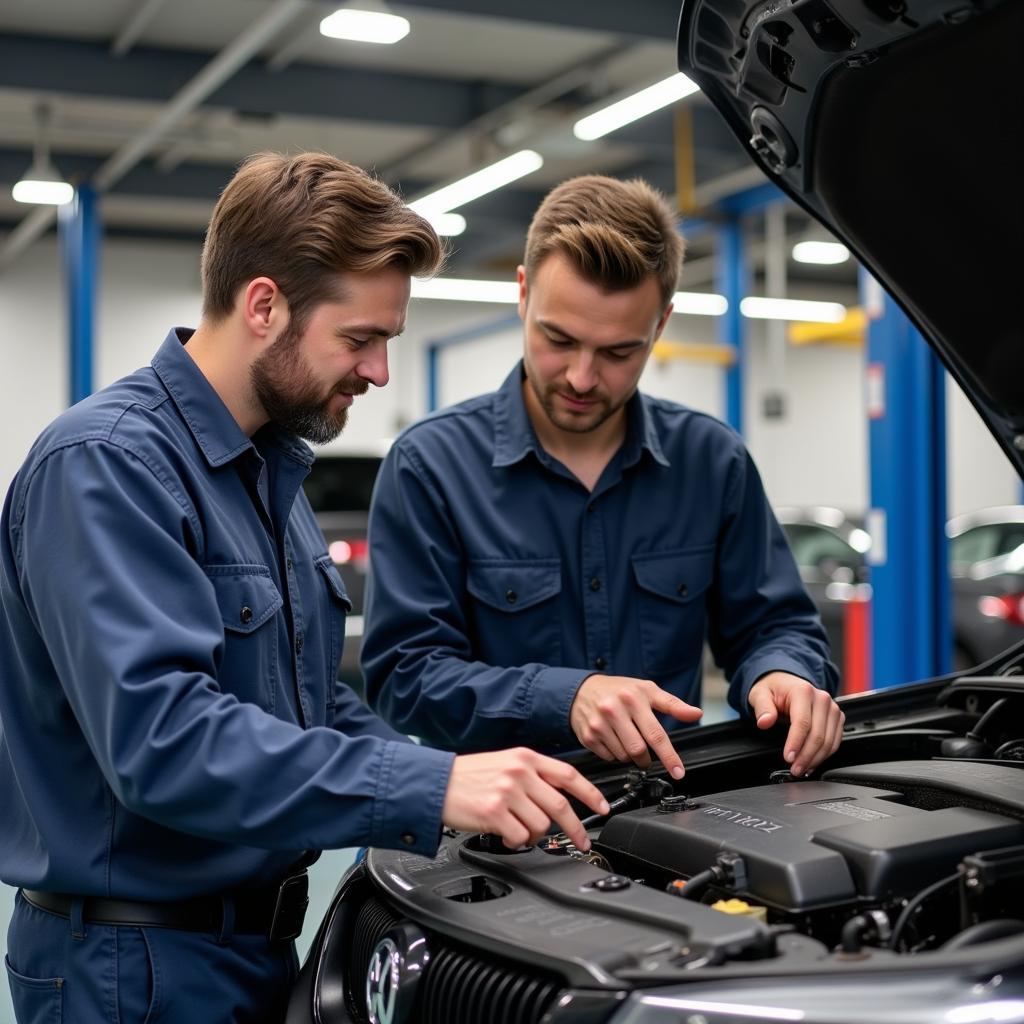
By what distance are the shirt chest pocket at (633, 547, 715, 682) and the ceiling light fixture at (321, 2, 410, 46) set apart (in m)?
4.33

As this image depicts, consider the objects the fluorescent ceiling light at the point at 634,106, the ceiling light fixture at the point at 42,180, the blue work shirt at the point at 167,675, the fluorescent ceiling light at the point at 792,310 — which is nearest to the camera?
the blue work shirt at the point at 167,675

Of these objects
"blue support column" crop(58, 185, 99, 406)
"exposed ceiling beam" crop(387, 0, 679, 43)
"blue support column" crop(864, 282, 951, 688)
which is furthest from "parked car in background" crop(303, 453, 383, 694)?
"blue support column" crop(864, 282, 951, 688)

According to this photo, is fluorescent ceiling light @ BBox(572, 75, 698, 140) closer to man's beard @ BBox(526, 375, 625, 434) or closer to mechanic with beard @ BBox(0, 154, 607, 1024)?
man's beard @ BBox(526, 375, 625, 434)

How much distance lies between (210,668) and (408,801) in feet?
0.80

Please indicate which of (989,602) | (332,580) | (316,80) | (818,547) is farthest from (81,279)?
(332,580)

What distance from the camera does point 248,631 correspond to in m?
1.46

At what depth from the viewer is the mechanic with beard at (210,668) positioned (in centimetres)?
125

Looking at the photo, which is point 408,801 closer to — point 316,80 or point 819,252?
point 316,80

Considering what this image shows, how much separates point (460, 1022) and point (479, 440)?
3.45ft

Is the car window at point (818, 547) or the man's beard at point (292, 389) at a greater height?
the man's beard at point (292, 389)

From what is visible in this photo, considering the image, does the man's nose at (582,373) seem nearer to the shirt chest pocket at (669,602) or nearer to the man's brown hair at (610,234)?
the man's brown hair at (610,234)

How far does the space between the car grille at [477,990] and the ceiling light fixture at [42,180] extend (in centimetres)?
873

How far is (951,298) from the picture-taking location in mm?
1760

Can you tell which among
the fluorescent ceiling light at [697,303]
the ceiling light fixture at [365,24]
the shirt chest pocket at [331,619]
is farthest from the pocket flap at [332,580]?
the fluorescent ceiling light at [697,303]
